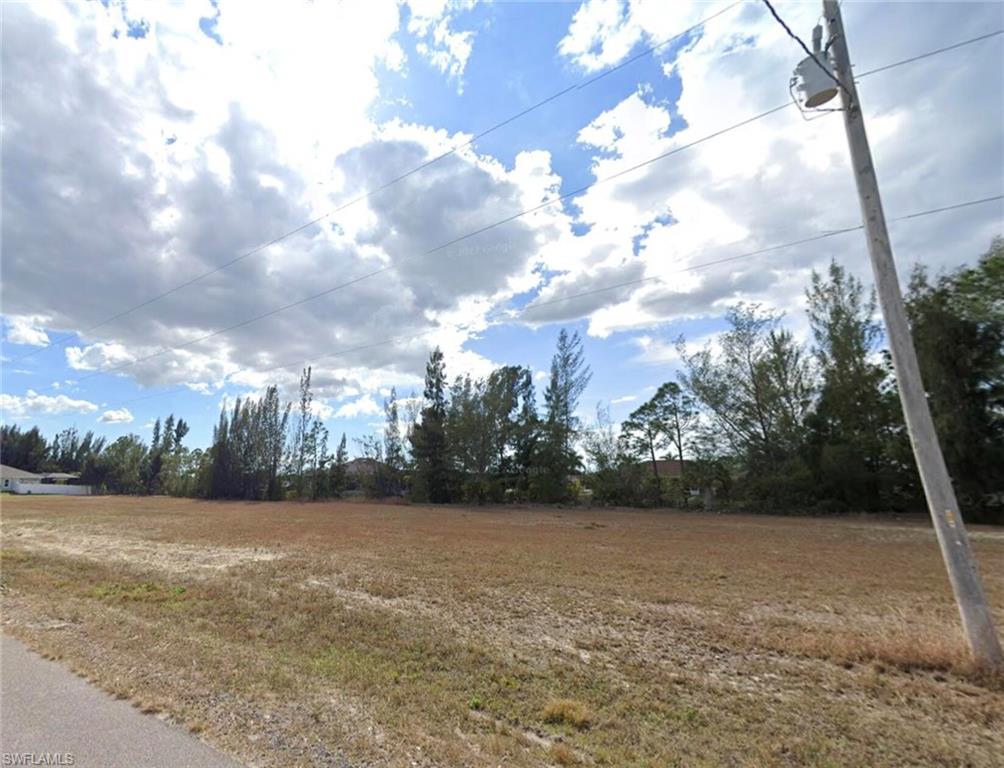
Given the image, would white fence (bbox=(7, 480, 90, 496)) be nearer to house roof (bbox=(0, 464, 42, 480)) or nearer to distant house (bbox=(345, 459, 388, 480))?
house roof (bbox=(0, 464, 42, 480))

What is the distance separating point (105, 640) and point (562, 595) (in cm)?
601

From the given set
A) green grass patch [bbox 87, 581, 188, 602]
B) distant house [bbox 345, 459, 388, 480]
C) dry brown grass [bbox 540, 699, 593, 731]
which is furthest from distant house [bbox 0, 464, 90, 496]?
dry brown grass [bbox 540, 699, 593, 731]

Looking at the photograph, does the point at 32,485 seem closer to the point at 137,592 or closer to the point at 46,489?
the point at 46,489

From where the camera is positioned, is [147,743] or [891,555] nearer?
[147,743]

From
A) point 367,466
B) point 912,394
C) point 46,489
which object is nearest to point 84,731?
point 912,394

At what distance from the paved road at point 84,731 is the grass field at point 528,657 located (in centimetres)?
17

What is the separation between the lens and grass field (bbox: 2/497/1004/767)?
136 inches

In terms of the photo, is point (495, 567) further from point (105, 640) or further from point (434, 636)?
point (105, 640)

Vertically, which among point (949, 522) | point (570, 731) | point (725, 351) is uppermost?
point (725, 351)

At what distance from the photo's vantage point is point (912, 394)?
198 inches

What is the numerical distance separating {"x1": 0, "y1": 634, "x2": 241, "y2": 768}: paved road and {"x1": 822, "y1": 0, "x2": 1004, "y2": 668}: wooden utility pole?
245 inches

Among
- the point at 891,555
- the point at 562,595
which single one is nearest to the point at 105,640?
the point at 562,595

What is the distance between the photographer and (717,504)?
35.3 m

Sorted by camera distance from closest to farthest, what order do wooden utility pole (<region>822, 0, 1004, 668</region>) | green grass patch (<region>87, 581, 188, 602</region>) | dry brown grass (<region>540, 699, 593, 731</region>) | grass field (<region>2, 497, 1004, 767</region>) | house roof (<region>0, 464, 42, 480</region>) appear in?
1. grass field (<region>2, 497, 1004, 767</region>)
2. dry brown grass (<region>540, 699, 593, 731</region>)
3. wooden utility pole (<region>822, 0, 1004, 668</region>)
4. green grass patch (<region>87, 581, 188, 602</region>)
5. house roof (<region>0, 464, 42, 480</region>)
